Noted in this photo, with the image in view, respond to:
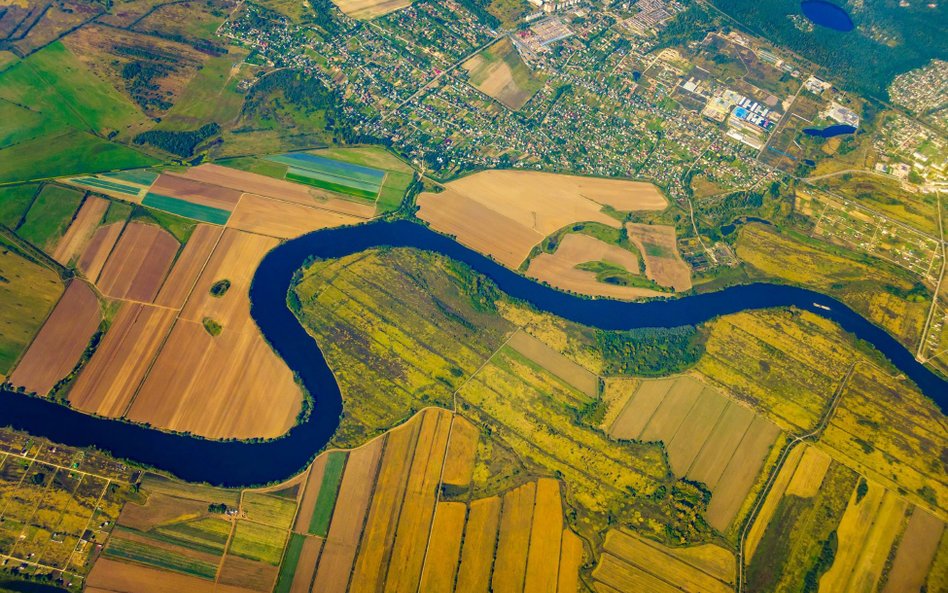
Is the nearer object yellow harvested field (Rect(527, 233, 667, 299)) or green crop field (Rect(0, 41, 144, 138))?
yellow harvested field (Rect(527, 233, 667, 299))

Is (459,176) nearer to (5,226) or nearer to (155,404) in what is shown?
(155,404)

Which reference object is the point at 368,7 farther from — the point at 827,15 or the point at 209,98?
the point at 827,15

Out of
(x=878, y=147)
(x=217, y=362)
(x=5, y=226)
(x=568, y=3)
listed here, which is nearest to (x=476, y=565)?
(x=217, y=362)

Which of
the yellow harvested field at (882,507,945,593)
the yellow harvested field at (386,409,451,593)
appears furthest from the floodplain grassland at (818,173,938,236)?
the yellow harvested field at (386,409,451,593)

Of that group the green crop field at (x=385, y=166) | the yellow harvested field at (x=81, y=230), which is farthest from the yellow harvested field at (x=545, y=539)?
the yellow harvested field at (x=81, y=230)

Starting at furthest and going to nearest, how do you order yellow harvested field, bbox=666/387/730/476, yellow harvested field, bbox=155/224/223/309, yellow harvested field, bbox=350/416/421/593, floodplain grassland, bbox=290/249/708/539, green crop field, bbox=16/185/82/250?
Answer: green crop field, bbox=16/185/82/250 → yellow harvested field, bbox=155/224/223/309 → yellow harvested field, bbox=666/387/730/476 → floodplain grassland, bbox=290/249/708/539 → yellow harvested field, bbox=350/416/421/593

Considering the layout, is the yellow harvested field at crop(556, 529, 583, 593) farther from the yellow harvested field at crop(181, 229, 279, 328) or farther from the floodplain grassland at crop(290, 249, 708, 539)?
the yellow harvested field at crop(181, 229, 279, 328)
